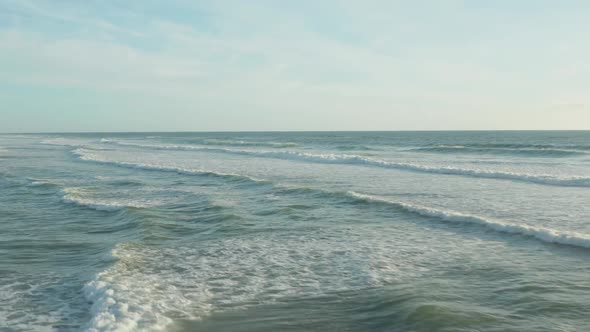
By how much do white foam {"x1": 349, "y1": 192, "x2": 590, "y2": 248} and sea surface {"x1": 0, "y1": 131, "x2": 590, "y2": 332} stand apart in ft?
0.14

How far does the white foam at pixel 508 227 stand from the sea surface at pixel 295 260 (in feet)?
0.14

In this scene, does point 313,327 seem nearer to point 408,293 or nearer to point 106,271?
point 408,293

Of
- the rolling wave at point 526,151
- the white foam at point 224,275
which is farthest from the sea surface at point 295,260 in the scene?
the rolling wave at point 526,151

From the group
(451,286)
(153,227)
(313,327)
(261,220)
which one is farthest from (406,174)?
(313,327)

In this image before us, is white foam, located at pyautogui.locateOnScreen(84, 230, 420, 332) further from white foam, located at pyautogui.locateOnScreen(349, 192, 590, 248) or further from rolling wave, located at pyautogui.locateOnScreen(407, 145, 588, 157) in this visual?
rolling wave, located at pyautogui.locateOnScreen(407, 145, 588, 157)

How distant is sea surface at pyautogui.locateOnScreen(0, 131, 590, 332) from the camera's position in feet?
21.9

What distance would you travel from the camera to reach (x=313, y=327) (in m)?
6.31

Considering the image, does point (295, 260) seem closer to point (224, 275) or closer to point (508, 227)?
point (224, 275)

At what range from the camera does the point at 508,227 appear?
12.1 m

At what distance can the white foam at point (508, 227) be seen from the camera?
10797 mm

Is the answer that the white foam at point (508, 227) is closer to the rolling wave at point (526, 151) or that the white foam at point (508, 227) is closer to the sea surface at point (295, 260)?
the sea surface at point (295, 260)

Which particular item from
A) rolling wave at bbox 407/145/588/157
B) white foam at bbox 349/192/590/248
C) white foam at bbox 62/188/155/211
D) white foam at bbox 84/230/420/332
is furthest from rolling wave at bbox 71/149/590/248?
rolling wave at bbox 407/145/588/157

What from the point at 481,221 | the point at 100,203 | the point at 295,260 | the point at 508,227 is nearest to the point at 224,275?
the point at 295,260

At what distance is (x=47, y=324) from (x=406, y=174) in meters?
22.2
